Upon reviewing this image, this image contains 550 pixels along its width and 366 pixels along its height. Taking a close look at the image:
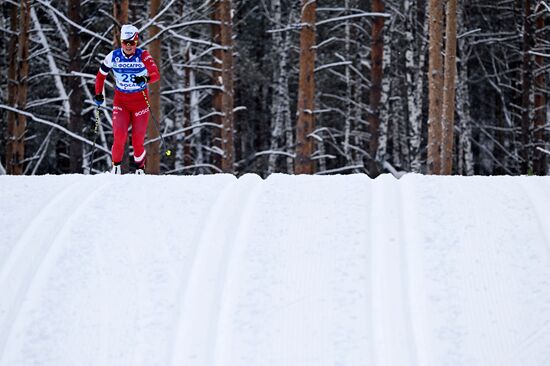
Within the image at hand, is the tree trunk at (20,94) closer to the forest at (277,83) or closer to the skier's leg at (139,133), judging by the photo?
the forest at (277,83)

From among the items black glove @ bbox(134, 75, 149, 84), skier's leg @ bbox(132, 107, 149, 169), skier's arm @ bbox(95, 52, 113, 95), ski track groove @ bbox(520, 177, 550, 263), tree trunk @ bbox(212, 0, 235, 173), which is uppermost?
tree trunk @ bbox(212, 0, 235, 173)

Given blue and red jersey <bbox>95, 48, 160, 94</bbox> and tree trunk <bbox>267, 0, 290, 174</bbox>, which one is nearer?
blue and red jersey <bbox>95, 48, 160, 94</bbox>

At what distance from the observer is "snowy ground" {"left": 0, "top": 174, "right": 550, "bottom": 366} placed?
12.0ft

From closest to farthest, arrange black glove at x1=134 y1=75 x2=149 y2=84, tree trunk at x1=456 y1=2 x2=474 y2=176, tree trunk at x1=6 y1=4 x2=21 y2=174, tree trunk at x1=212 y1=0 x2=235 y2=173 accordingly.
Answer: black glove at x1=134 y1=75 x2=149 y2=84 < tree trunk at x1=6 y1=4 x2=21 y2=174 < tree trunk at x1=212 y1=0 x2=235 y2=173 < tree trunk at x1=456 y1=2 x2=474 y2=176

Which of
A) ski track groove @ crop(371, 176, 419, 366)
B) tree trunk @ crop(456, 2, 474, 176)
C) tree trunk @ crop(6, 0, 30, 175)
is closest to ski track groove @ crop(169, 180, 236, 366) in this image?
ski track groove @ crop(371, 176, 419, 366)

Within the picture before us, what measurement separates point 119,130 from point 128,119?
217mm

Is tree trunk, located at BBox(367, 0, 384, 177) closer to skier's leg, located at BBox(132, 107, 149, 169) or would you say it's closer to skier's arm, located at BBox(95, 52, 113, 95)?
skier's leg, located at BBox(132, 107, 149, 169)

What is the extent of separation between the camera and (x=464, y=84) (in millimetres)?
20203

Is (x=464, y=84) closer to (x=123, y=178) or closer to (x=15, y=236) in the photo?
(x=123, y=178)

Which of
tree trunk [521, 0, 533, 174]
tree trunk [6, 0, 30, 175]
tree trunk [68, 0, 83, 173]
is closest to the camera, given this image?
tree trunk [6, 0, 30, 175]

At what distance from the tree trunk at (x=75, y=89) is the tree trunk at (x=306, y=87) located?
495cm

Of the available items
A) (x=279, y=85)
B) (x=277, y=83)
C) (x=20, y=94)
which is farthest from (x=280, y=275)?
(x=277, y=83)

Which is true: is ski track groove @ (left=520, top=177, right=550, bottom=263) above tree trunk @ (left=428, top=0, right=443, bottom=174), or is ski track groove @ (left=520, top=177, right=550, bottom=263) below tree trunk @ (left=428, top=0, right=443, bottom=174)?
below

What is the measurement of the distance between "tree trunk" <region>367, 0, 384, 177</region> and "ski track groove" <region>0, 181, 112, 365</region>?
39.9ft
